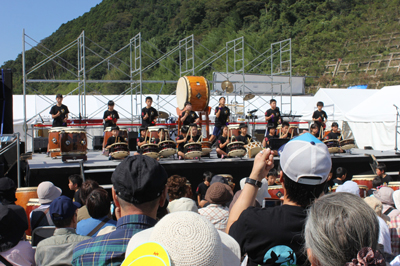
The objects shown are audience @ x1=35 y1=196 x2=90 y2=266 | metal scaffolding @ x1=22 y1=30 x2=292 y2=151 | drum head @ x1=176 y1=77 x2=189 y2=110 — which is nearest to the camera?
audience @ x1=35 y1=196 x2=90 y2=266

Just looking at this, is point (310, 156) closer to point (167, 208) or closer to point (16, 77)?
point (167, 208)

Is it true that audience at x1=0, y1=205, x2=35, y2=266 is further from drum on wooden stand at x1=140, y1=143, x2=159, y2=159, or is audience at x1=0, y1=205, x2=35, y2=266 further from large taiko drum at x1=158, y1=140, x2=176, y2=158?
large taiko drum at x1=158, y1=140, x2=176, y2=158

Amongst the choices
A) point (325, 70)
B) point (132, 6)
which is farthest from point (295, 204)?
point (132, 6)

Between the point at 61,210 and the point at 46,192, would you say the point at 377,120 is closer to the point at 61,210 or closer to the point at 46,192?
the point at 46,192

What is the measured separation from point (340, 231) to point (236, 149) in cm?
886

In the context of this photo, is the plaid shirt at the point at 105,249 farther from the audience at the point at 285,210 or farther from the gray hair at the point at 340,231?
the gray hair at the point at 340,231

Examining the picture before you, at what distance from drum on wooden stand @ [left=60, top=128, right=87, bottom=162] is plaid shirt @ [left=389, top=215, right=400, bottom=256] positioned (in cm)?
757

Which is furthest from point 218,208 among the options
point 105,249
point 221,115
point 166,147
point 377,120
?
point 377,120

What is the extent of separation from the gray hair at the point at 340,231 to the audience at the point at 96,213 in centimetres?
206

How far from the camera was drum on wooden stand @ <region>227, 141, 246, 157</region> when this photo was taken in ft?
33.7

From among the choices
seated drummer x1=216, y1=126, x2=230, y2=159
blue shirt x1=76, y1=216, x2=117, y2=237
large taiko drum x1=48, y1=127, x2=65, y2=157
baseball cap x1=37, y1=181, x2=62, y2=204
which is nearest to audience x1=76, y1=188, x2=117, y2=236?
blue shirt x1=76, y1=216, x2=117, y2=237

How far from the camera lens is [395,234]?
3.71 metres

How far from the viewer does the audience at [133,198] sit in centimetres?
185

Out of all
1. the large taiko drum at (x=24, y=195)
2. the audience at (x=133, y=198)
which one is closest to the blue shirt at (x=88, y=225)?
the audience at (x=133, y=198)
